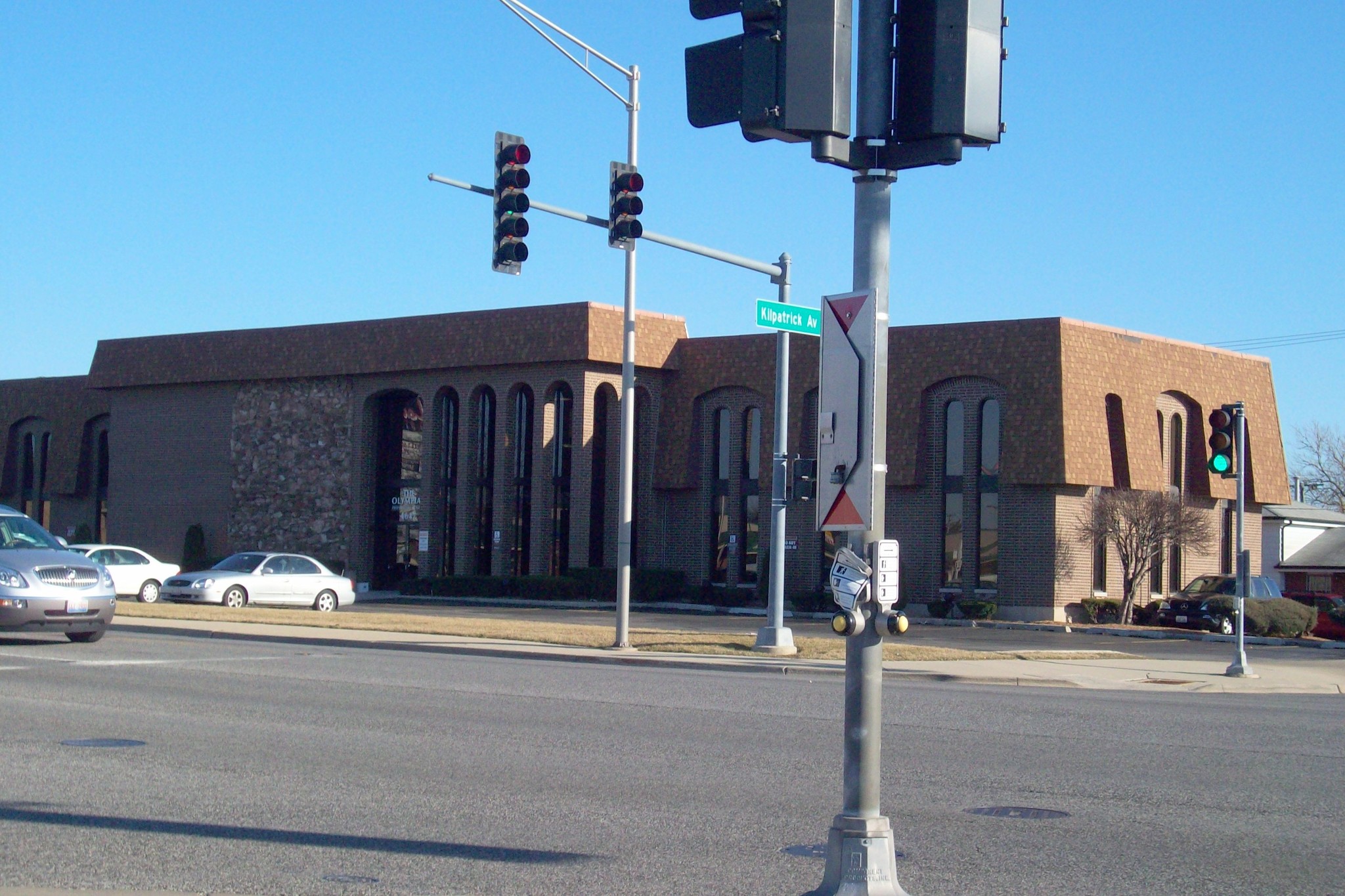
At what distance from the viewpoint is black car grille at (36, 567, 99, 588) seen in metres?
18.9

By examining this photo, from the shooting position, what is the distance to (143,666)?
1745 centimetres

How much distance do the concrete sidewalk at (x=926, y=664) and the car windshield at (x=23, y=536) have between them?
4.94 meters

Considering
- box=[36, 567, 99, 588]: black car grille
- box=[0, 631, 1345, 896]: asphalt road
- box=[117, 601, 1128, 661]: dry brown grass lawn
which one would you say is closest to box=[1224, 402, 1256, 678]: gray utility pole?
box=[117, 601, 1128, 661]: dry brown grass lawn

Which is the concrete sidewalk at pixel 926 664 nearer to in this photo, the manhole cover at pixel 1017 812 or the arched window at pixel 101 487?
the manhole cover at pixel 1017 812

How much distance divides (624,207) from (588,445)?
28.9m

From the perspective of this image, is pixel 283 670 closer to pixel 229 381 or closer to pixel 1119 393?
pixel 1119 393

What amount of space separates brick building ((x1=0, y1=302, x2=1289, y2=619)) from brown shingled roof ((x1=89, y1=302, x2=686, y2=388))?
9 cm

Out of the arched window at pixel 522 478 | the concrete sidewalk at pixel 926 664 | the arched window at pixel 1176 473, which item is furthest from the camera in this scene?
the arched window at pixel 522 478

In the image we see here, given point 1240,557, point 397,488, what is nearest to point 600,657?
point 1240,557

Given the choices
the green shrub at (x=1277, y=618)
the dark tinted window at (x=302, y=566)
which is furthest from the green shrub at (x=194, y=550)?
the green shrub at (x=1277, y=618)

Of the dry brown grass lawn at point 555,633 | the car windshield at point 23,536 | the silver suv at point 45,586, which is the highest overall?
the car windshield at point 23,536

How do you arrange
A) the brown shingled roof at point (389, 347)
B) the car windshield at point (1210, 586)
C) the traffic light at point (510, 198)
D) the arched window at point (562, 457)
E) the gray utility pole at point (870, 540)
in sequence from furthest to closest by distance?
1. the arched window at point (562, 457)
2. the brown shingled roof at point (389, 347)
3. the car windshield at point (1210, 586)
4. the traffic light at point (510, 198)
5. the gray utility pole at point (870, 540)

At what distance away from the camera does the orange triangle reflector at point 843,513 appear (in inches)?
221

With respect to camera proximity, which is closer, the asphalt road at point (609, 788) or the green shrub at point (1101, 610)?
the asphalt road at point (609, 788)
